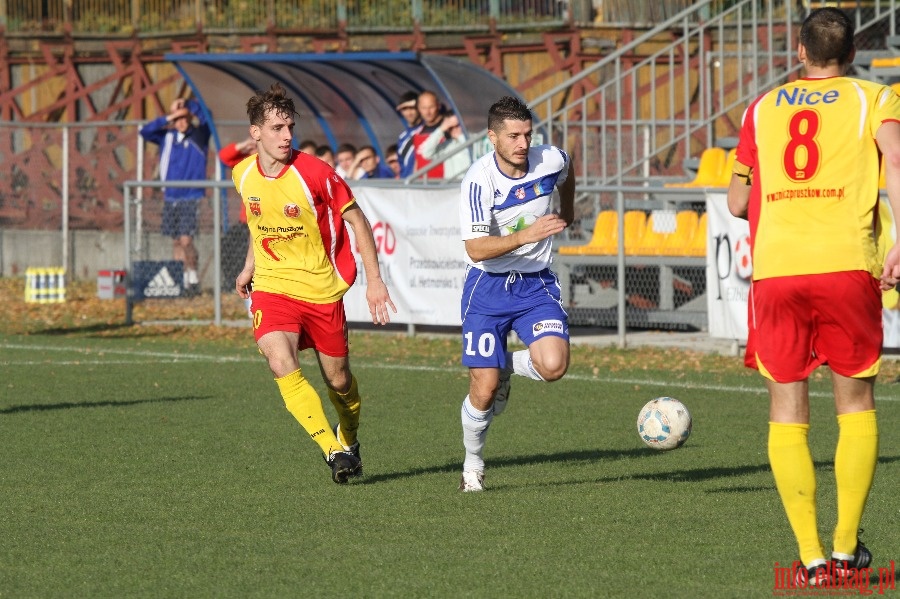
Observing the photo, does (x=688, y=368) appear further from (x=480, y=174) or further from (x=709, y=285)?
(x=480, y=174)

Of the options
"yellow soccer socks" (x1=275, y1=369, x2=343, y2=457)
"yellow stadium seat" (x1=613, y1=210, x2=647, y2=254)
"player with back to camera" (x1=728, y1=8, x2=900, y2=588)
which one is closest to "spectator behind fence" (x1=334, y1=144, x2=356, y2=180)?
"yellow stadium seat" (x1=613, y1=210, x2=647, y2=254)

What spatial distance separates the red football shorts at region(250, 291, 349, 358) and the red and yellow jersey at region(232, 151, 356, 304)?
4cm

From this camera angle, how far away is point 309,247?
27.9ft

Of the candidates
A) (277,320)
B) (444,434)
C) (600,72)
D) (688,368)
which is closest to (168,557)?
(277,320)

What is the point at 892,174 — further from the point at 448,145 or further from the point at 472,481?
the point at 448,145

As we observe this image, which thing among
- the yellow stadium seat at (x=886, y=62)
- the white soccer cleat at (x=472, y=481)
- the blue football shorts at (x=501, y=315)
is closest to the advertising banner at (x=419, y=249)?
the yellow stadium seat at (x=886, y=62)

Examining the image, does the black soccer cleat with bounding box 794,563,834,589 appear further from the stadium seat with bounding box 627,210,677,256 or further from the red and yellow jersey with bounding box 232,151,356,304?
the stadium seat with bounding box 627,210,677,256

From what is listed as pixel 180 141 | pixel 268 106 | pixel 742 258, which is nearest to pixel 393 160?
pixel 180 141

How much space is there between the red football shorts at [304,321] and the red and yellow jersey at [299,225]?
0.04 m

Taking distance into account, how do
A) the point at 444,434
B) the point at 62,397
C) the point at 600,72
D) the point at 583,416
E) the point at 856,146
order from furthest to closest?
1. the point at 600,72
2. the point at 62,397
3. the point at 583,416
4. the point at 444,434
5. the point at 856,146

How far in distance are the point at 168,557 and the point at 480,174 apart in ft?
8.48

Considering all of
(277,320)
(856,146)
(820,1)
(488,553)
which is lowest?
(488,553)

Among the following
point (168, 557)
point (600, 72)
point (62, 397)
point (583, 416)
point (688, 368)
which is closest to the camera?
point (168, 557)

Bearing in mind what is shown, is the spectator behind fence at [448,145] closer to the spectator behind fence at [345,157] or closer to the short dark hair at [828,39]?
the spectator behind fence at [345,157]
